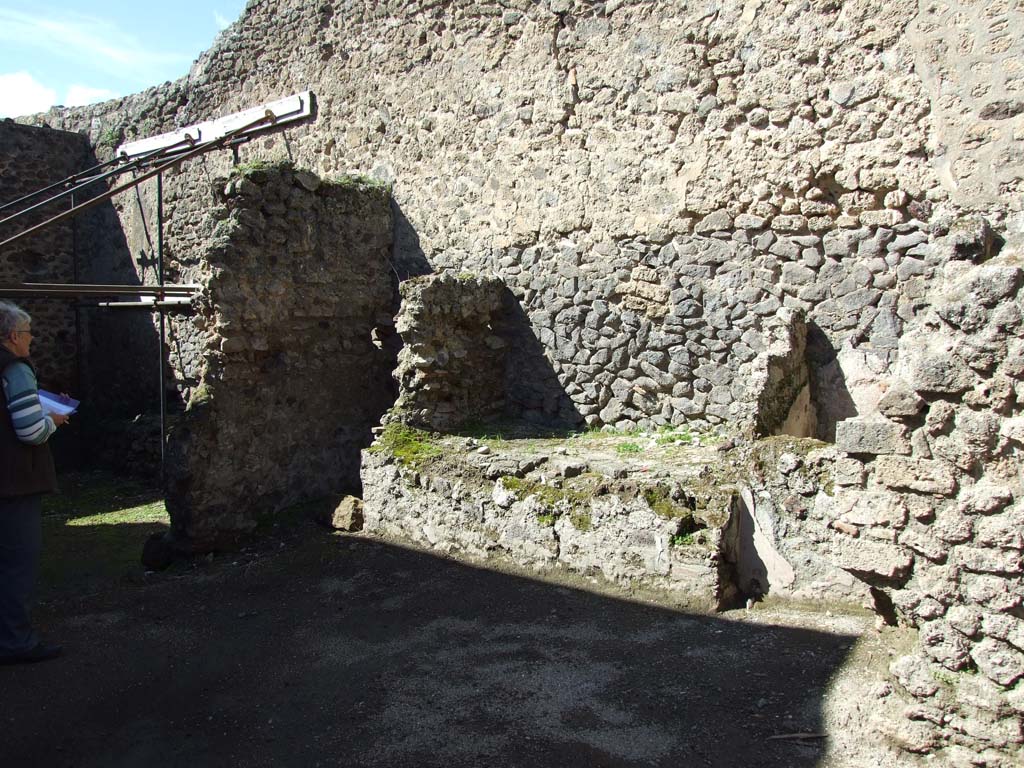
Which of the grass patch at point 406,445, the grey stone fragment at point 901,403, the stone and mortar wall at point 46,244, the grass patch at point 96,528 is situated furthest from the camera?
the stone and mortar wall at point 46,244

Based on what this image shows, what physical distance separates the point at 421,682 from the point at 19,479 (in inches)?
91.0

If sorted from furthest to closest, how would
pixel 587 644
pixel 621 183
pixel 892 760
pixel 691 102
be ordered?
pixel 621 183
pixel 691 102
pixel 587 644
pixel 892 760

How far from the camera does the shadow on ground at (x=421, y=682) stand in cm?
337

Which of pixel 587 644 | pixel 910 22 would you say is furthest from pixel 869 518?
pixel 910 22

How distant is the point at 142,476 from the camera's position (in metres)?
10.5

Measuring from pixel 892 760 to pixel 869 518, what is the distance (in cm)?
82

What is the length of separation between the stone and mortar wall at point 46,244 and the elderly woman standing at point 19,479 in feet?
27.0

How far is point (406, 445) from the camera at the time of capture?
635cm

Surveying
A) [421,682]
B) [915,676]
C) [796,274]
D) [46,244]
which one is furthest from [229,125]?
[915,676]

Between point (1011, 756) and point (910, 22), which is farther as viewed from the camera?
point (910, 22)

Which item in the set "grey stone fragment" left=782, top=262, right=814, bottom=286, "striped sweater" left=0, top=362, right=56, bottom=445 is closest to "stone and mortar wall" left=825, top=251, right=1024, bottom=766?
"grey stone fragment" left=782, top=262, right=814, bottom=286

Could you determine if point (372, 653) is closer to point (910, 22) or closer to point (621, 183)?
point (621, 183)

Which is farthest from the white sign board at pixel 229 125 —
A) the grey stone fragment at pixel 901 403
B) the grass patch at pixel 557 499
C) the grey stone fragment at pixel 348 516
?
the grey stone fragment at pixel 901 403

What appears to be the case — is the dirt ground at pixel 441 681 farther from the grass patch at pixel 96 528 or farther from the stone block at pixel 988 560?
the grass patch at pixel 96 528
